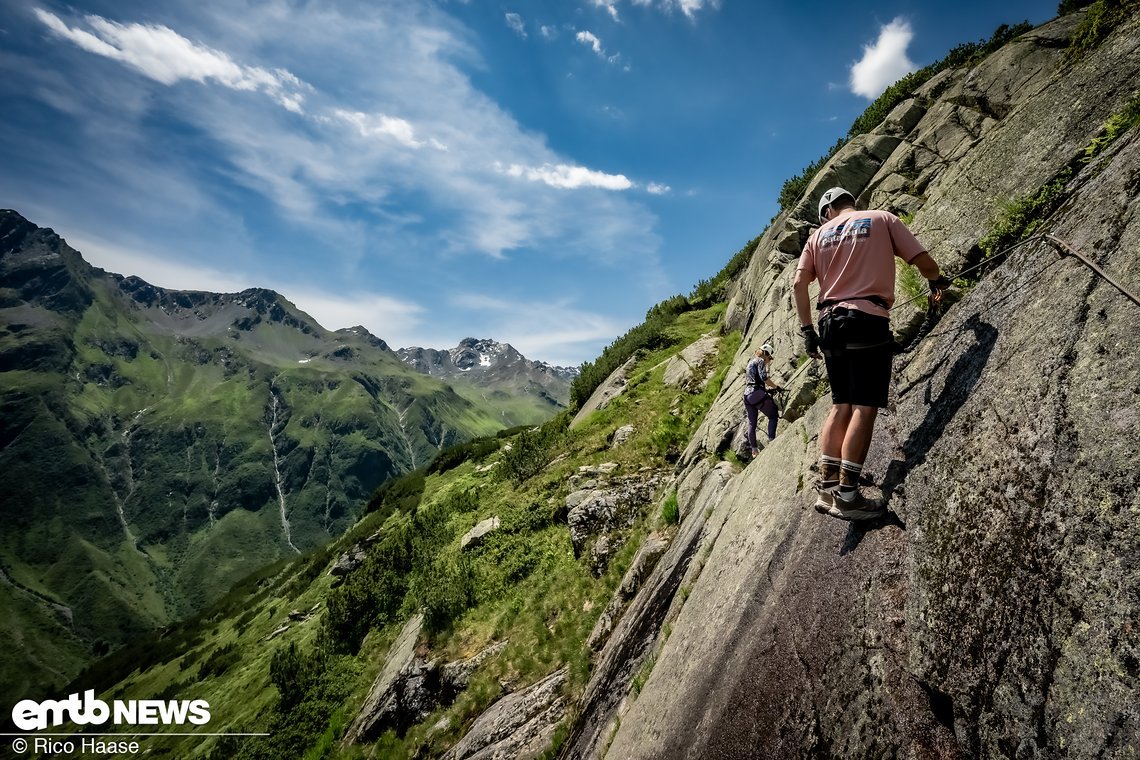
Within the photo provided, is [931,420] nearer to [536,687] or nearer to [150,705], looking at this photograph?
[536,687]

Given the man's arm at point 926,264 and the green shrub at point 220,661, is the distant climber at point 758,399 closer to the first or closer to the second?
the man's arm at point 926,264

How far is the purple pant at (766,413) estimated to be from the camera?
12.1 meters

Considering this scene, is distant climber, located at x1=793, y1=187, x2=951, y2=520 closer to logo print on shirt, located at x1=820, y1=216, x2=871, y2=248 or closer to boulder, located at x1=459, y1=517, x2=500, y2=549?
logo print on shirt, located at x1=820, y1=216, x2=871, y2=248

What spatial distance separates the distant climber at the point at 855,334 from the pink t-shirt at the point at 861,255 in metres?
0.01

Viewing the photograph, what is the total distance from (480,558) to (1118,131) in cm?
1733

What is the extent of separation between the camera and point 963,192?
8930 millimetres

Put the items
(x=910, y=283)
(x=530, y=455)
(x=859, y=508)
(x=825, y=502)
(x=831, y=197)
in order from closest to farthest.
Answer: (x=859, y=508)
(x=825, y=502)
(x=831, y=197)
(x=910, y=283)
(x=530, y=455)

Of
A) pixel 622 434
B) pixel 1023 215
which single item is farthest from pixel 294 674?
pixel 1023 215

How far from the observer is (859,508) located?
5801mm

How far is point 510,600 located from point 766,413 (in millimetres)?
9091

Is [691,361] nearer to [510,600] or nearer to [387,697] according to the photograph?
[510,600]

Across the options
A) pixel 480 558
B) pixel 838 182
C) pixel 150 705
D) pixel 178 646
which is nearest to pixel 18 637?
pixel 178 646

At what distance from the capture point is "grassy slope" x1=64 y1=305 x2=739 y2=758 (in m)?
12.5

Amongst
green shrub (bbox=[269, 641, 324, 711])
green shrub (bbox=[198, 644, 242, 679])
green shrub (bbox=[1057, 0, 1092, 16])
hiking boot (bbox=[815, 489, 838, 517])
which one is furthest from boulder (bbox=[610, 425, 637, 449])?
green shrub (bbox=[198, 644, 242, 679])
